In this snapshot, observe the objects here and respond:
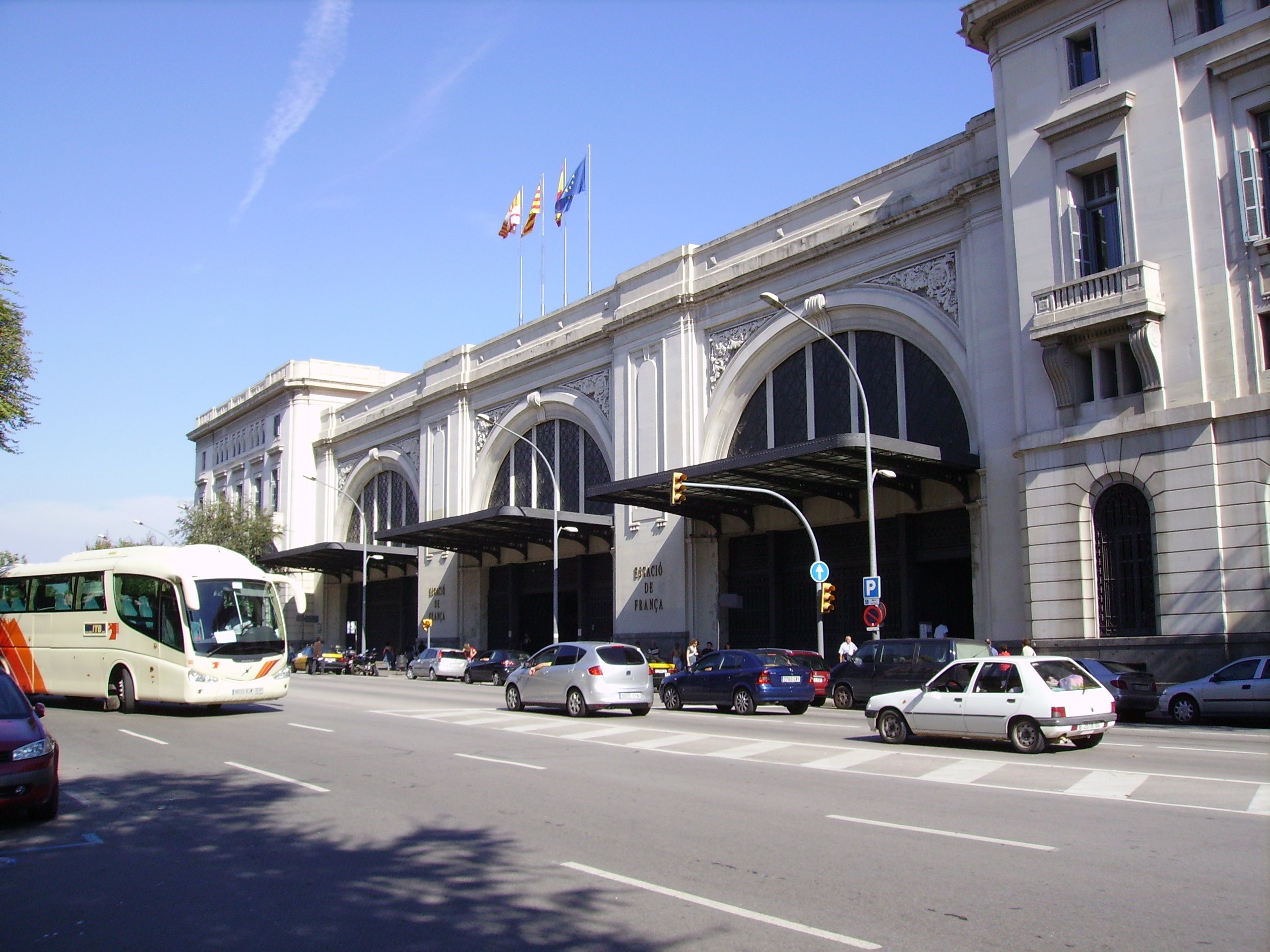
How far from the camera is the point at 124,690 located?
21844 millimetres

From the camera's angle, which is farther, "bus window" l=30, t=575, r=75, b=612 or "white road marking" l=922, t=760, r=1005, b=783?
"bus window" l=30, t=575, r=75, b=612

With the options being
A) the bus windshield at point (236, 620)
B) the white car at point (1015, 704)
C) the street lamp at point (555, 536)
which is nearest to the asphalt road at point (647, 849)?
the white car at point (1015, 704)

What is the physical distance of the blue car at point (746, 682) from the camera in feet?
73.8

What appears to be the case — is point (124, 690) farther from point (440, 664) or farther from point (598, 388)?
point (598, 388)

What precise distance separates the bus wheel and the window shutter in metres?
25.0

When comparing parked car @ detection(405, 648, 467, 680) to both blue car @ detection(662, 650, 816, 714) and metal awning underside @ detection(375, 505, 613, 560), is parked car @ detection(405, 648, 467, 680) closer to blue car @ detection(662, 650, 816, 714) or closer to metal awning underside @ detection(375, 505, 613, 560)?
metal awning underside @ detection(375, 505, 613, 560)

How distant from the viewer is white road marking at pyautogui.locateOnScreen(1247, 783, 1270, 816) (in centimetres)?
1007

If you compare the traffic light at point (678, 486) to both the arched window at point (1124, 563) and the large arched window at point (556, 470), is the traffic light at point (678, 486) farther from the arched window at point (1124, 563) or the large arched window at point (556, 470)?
the large arched window at point (556, 470)

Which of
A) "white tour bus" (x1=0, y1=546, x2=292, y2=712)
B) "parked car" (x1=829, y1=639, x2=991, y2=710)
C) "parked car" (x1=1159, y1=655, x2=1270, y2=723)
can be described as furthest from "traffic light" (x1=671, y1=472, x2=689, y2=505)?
"parked car" (x1=1159, y1=655, x2=1270, y2=723)

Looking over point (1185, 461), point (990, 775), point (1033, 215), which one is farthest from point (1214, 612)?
point (990, 775)

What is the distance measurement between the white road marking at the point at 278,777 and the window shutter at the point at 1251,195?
70.2 ft

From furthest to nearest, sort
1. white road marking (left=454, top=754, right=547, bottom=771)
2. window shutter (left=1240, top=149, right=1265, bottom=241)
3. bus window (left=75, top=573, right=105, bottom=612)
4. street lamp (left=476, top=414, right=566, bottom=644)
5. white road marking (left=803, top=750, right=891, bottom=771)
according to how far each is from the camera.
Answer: street lamp (left=476, top=414, right=566, bottom=644) < window shutter (left=1240, top=149, right=1265, bottom=241) < bus window (left=75, top=573, right=105, bottom=612) < white road marking (left=454, top=754, right=547, bottom=771) < white road marking (left=803, top=750, right=891, bottom=771)

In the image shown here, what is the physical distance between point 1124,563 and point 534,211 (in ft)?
103

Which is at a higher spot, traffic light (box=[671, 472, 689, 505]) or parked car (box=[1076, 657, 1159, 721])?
traffic light (box=[671, 472, 689, 505])
